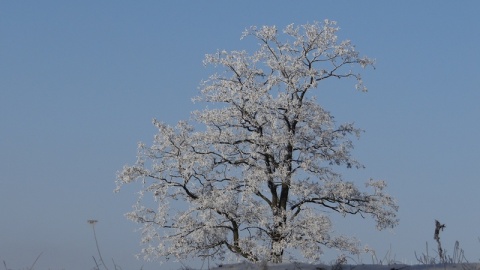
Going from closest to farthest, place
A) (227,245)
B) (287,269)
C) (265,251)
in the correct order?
1. (287,269)
2. (265,251)
3. (227,245)

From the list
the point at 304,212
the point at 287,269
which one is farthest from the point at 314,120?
the point at 287,269

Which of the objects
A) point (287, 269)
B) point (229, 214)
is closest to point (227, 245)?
point (229, 214)

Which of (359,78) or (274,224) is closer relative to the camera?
(274,224)

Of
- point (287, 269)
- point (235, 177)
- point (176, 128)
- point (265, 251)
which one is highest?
point (176, 128)

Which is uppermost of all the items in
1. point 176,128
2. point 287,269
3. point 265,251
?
point 176,128

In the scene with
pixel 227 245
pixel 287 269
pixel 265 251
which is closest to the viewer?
pixel 287 269

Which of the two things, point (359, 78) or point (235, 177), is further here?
point (359, 78)

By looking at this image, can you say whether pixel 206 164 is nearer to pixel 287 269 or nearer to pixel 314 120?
pixel 314 120

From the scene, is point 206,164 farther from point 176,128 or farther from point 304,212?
point 304,212

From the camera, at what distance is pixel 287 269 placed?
7797mm

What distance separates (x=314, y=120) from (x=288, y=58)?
2388 millimetres

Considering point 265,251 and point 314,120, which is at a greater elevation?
point 314,120

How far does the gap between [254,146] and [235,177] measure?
1215 mm

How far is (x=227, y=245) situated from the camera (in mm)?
25328
